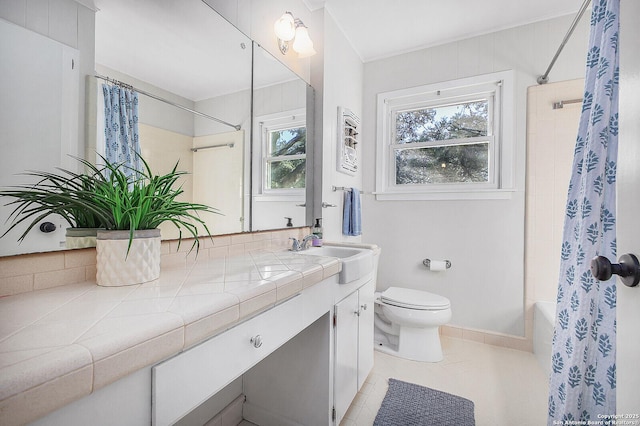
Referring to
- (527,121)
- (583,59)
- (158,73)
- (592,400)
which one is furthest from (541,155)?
(158,73)

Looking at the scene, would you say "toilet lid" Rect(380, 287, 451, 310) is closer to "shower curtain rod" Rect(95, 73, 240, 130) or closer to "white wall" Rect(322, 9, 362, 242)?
"white wall" Rect(322, 9, 362, 242)

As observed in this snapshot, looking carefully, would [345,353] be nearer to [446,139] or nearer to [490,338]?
[490,338]

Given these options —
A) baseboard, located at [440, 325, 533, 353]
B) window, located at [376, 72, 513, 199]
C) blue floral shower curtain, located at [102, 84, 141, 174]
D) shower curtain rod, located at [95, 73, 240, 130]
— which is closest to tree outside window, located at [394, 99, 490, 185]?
window, located at [376, 72, 513, 199]

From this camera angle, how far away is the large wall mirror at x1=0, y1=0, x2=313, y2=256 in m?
0.75

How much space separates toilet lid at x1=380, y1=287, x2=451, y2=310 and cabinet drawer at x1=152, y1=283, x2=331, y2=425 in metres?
1.25

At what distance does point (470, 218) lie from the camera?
7.64 ft

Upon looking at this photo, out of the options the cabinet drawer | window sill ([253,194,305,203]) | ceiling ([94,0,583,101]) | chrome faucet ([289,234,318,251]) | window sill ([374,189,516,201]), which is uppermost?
ceiling ([94,0,583,101])

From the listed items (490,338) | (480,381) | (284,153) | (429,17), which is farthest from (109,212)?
(490,338)

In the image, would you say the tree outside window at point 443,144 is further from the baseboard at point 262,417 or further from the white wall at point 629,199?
the baseboard at point 262,417

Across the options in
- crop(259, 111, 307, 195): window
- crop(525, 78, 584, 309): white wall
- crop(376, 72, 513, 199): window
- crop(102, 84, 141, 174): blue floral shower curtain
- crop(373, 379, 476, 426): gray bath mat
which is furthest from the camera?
crop(376, 72, 513, 199): window

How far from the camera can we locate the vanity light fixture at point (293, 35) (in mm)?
1757

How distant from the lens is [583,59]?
2.00 metres

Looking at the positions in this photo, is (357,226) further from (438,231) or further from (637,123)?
(637,123)

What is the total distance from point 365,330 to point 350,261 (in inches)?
22.5
